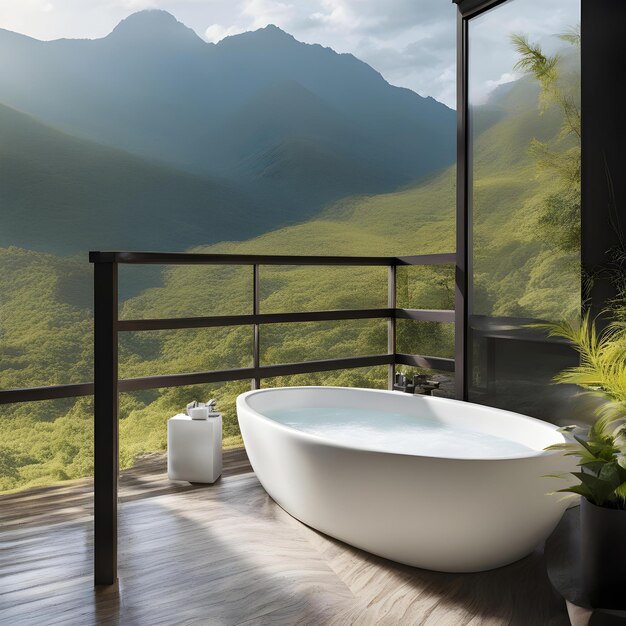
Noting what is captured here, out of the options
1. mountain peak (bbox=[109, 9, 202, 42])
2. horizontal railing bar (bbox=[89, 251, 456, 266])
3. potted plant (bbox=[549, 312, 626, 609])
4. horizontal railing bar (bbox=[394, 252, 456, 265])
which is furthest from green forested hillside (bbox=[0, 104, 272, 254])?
potted plant (bbox=[549, 312, 626, 609])

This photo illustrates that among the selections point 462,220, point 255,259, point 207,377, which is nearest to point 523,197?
point 462,220

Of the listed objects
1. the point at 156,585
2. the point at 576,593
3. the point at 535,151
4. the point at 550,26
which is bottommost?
the point at 156,585

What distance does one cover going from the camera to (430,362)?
→ 4.00 meters

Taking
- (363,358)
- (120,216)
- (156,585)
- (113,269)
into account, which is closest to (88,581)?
(156,585)

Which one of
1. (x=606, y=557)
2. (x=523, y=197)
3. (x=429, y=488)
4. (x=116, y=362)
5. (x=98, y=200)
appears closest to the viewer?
(x=606, y=557)

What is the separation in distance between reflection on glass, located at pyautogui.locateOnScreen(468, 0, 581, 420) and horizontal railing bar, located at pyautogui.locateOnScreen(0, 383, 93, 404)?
2.22 m

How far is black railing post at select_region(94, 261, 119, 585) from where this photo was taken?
2.18m

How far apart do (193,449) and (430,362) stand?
1639mm

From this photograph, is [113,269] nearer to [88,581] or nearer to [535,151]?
[88,581]

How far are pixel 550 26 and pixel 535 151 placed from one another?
2.00ft

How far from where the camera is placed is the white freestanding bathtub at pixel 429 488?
7.02 feet

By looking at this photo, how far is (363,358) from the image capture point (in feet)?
13.9

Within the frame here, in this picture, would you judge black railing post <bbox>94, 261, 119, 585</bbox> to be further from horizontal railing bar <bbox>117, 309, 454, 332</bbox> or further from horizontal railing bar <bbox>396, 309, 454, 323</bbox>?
horizontal railing bar <bbox>396, 309, 454, 323</bbox>

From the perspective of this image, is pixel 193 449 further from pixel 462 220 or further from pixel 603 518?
pixel 603 518
